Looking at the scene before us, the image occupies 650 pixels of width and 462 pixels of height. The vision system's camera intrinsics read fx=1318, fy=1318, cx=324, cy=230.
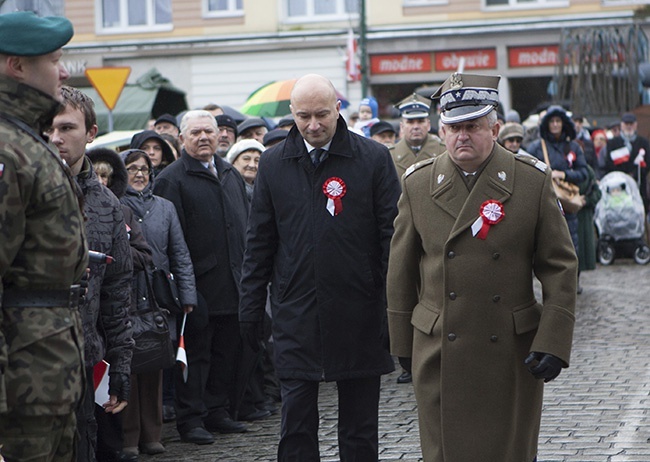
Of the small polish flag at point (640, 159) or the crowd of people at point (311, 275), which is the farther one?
the small polish flag at point (640, 159)

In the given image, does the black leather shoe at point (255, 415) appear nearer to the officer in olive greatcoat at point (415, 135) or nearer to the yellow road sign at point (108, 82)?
the officer in olive greatcoat at point (415, 135)

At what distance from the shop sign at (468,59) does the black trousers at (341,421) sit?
2671 centimetres

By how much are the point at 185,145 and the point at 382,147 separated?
8.00 feet

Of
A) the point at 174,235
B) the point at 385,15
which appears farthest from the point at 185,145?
the point at 385,15

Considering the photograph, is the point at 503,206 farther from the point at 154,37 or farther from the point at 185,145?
the point at 154,37

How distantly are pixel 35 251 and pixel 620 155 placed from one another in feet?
58.8

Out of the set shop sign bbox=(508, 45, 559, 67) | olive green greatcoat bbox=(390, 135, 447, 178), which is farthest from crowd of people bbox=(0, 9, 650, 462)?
shop sign bbox=(508, 45, 559, 67)

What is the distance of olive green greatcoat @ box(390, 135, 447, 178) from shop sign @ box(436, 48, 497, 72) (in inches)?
837

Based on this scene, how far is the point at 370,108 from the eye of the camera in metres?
16.3

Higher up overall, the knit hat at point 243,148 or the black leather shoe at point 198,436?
the knit hat at point 243,148

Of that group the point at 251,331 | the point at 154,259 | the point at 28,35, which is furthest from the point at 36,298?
the point at 154,259

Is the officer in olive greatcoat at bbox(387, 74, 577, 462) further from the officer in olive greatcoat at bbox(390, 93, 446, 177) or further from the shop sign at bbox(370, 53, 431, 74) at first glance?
the shop sign at bbox(370, 53, 431, 74)

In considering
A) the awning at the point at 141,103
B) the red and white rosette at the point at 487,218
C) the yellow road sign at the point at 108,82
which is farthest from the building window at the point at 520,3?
the red and white rosette at the point at 487,218

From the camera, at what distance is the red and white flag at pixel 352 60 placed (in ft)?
103
